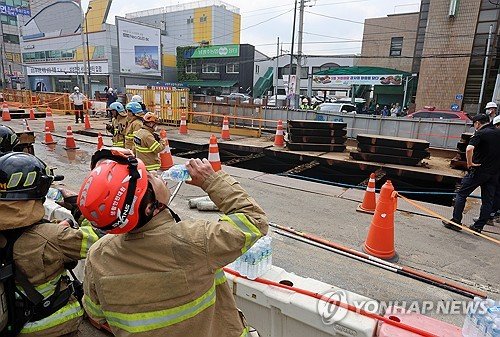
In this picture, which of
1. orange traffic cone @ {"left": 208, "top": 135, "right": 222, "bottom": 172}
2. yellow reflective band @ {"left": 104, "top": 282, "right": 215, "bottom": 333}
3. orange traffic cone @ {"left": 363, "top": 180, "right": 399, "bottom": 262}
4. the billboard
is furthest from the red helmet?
the billboard

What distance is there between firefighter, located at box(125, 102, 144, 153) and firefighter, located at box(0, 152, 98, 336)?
170 inches

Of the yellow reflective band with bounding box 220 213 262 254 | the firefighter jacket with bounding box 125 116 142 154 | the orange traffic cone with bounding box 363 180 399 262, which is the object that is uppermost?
the yellow reflective band with bounding box 220 213 262 254

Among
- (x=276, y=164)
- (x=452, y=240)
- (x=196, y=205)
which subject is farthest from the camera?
(x=276, y=164)

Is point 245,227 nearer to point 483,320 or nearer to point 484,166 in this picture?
point 483,320

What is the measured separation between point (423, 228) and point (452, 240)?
0.46 m

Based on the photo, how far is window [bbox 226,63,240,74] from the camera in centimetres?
4666

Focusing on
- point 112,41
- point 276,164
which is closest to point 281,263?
point 276,164

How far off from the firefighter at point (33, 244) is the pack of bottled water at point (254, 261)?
1.00 meters

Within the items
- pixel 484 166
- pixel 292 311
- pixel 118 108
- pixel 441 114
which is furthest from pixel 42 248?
pixel 441 114

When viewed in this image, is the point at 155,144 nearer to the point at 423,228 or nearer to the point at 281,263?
the point at 281,263

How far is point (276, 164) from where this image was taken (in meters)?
11.3

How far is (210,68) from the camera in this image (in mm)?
49031

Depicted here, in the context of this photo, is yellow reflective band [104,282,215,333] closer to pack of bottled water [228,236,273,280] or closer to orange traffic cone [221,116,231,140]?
pack of bottled water [228,236,273,280]

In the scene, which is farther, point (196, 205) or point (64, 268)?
point (196, 205)
